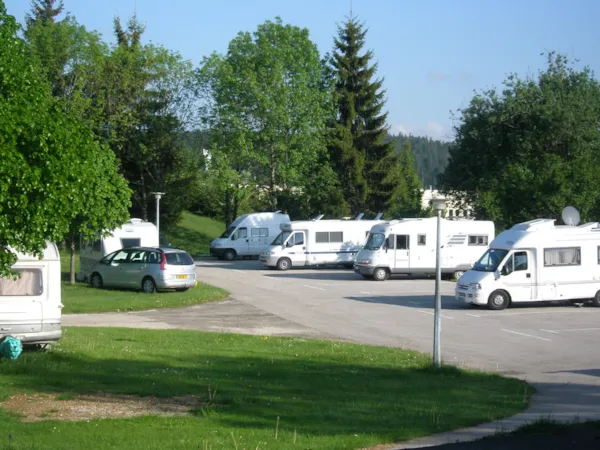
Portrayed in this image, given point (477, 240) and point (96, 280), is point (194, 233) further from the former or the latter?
point (96, 280)

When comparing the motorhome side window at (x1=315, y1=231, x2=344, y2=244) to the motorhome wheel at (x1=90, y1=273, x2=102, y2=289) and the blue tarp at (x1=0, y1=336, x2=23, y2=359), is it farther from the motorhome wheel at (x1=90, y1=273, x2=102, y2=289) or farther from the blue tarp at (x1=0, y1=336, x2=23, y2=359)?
the blue tarp at (x1=0, y1=336, x2=23, y2=359)

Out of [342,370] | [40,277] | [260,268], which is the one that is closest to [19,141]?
[40,277]

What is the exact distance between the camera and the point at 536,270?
2672 cm

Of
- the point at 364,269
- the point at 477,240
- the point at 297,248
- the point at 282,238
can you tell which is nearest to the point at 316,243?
the point at 297,248

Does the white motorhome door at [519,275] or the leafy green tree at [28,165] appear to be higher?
the leafy green tree at [28,165]

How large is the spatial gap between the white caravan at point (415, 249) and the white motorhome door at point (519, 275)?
32.6 ft

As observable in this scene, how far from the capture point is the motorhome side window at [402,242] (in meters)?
36.7

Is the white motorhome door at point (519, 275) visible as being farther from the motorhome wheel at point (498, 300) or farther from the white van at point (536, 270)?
the motorhome wheel at point (498, 300)

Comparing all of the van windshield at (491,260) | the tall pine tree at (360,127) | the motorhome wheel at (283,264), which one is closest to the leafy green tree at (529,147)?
the tall pine tree at (360,127)

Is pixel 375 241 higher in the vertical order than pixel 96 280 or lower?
higher

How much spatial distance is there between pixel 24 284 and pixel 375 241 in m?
23.5

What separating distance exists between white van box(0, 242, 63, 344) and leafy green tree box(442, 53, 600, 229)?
3268 centimetres

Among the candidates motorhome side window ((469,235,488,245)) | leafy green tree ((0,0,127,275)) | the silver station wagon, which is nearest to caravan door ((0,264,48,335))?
leafy green tree ((0,0,127,275))

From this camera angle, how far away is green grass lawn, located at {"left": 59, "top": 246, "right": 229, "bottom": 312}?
25.7 m
